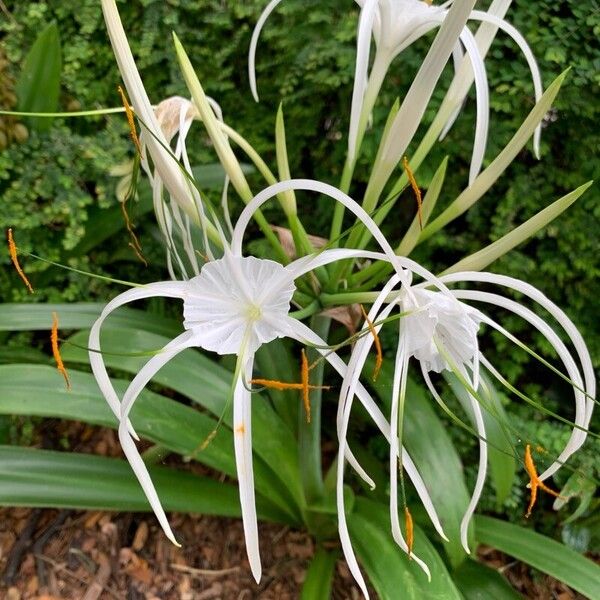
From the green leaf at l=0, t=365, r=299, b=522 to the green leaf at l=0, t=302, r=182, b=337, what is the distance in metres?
0.12

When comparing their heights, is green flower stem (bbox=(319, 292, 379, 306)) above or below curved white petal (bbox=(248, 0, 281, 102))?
below

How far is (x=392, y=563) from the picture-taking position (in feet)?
2.72

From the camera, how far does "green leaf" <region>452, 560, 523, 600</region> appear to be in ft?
3.01

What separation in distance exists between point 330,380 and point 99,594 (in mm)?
597

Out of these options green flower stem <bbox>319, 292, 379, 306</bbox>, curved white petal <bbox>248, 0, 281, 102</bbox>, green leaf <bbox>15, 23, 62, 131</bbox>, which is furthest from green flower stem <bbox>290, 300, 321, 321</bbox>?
green leaf <bbox>15, 23, 62, 131</bbox>

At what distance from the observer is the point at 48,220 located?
1148 millimetres

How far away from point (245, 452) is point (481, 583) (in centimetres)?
59

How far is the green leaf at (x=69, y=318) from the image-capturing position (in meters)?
0.97

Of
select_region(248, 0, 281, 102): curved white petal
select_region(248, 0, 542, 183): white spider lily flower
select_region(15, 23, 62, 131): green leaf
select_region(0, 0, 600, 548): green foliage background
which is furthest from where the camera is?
select_region(15, 23, 62, 131): green leaf

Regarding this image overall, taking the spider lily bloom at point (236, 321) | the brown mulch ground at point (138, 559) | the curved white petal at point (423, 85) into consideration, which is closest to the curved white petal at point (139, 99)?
the spider lily bloom at point (236, 321)

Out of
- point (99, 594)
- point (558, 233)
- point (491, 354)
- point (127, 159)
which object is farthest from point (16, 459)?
point (558, 233)

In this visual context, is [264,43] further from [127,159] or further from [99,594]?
[99,594]

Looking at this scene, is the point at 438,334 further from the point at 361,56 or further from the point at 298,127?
the point at 298,127

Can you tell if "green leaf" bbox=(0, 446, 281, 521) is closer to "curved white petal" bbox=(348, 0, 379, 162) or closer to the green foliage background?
the green foliage background
